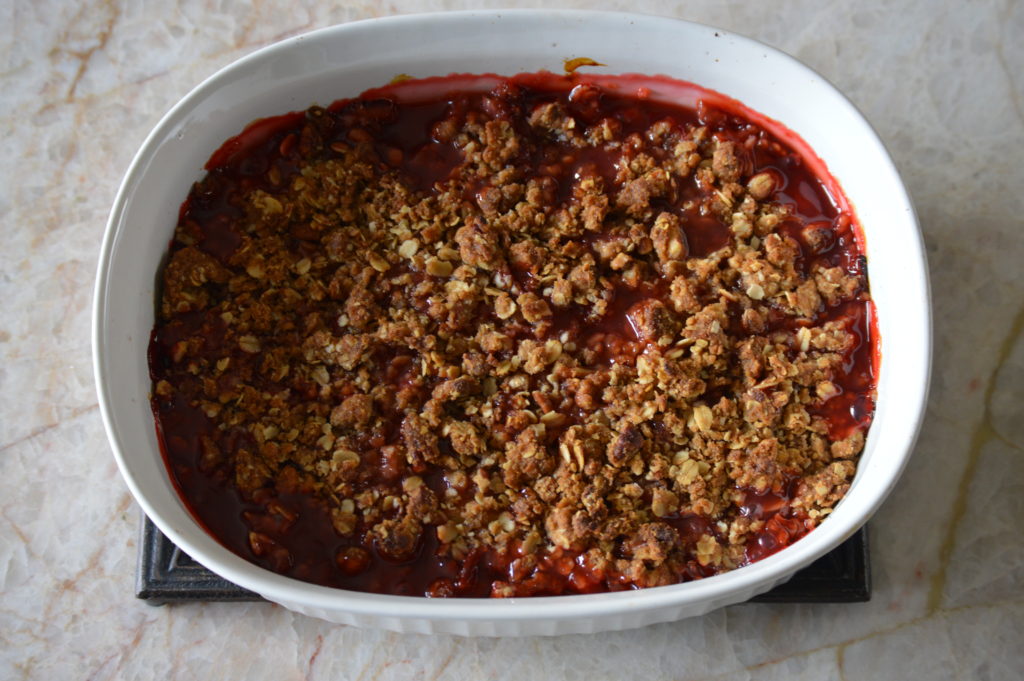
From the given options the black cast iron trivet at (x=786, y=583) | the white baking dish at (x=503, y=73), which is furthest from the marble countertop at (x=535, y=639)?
the white baking dish at (x=503, y=73)

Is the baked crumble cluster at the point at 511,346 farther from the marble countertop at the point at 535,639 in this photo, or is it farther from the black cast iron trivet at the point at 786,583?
the marble countertop at the point at 535,639

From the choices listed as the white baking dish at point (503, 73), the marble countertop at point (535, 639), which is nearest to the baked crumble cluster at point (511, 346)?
the white baking dish at point (503, 73)

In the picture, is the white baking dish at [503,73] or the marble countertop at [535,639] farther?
the marble countertop at [535,639]

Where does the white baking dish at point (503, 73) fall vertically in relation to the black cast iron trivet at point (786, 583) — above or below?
above

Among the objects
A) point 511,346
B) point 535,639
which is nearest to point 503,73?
point 511,346

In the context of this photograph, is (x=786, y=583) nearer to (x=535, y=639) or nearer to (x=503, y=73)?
(x=535, y=639)

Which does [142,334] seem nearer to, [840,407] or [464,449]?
[464,449]
